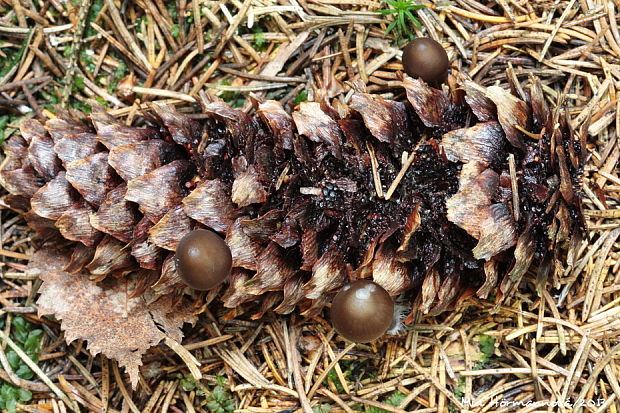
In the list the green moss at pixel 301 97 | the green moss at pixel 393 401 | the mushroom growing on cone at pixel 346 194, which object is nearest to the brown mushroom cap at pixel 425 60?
the mushroom growing on cone at pixel 346 194

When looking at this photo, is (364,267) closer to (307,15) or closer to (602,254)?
(602,254)

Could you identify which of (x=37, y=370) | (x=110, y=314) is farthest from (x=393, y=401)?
(x=37, y=370)

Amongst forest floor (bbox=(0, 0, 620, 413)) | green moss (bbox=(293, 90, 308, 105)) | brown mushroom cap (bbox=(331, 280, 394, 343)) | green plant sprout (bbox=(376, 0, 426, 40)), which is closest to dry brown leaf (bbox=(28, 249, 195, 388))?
forest floor (bbox=(0, 0, 620, 413))

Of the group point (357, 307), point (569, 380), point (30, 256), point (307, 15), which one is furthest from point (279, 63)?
point (569, 380)

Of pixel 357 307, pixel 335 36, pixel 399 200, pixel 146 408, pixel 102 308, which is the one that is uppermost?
pixel 335 36

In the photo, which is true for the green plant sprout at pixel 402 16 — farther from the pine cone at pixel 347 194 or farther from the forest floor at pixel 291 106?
the pine cone at pixel 347 194

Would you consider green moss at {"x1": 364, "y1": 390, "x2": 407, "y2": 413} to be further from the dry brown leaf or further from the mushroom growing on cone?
the dry brown leaf
